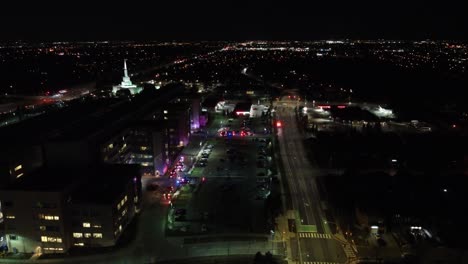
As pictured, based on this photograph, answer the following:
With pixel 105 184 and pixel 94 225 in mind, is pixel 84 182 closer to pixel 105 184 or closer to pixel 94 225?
pixel 105 184

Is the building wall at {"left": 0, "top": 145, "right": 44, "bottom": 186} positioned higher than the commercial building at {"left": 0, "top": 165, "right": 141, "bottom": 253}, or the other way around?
the building wall at {"left": 0, "top": 145, "right": 44, "bottom": 186}

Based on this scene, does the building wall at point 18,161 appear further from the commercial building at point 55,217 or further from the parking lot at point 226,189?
the parking lot at point 226,189

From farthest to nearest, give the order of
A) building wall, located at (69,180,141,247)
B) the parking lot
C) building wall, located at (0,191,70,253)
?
the parking lot, building wall, located at (69,180,141,247), building wall, located at (0,191,70,253)

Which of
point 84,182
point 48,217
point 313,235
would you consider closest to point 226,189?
point 313,235

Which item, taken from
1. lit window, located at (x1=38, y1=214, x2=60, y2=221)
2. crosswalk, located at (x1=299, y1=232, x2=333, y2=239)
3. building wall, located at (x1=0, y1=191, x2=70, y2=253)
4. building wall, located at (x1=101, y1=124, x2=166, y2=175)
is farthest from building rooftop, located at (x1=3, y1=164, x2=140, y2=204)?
crosswalk, located at (x1=299, y1=232, x2=333, y2=239)

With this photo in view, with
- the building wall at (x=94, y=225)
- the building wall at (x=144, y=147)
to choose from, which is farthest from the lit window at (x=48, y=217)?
the building wall at (x=144, y=147)

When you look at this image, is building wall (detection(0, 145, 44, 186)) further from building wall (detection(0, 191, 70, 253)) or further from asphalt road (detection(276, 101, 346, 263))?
asphalt road (detection(276, 101, 346, 263))
